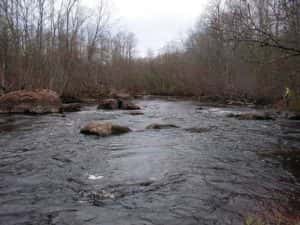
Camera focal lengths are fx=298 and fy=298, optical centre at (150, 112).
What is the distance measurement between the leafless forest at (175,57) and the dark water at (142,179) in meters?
2.87

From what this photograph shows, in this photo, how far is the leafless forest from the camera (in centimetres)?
A: 759

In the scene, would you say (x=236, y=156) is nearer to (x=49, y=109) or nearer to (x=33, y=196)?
(x=33, y=196)

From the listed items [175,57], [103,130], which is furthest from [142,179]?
[175,57]

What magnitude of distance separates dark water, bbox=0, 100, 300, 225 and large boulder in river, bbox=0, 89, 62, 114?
6.07 metres

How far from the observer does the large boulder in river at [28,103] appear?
15898mm

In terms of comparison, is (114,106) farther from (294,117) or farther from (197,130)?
(294,117)

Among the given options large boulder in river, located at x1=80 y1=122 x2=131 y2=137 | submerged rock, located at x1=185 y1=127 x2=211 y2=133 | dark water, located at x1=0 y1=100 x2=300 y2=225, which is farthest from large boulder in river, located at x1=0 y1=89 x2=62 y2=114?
submerged rock, located at x1=185 y1=127 x2=211 y2=133

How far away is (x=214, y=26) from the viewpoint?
768 centimetres

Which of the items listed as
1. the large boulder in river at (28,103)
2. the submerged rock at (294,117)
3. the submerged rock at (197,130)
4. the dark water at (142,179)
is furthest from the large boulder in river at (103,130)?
the submerged rock at (294,117)

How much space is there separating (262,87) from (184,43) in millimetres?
23517

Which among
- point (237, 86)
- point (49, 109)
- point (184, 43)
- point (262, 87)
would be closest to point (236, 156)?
point (49, 109)

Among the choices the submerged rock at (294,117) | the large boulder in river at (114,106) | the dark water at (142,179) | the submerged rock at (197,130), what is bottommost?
the dark water at (142,179)

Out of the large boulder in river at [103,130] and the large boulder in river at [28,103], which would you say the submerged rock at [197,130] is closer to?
the large boulder in river at [103,130]

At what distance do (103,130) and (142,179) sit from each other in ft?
15.5
